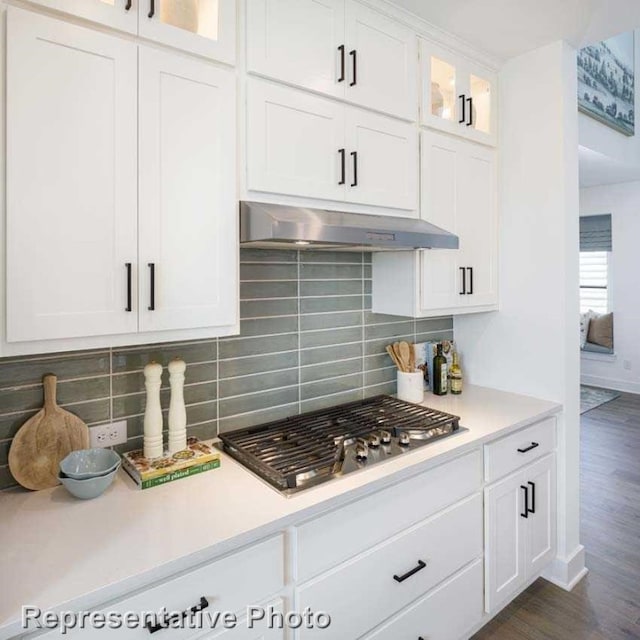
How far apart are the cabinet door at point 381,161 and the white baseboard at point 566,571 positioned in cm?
183

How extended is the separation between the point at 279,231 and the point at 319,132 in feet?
1.69

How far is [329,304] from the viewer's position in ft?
6.97

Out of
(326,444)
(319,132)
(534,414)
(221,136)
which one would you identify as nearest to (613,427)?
(534,414)

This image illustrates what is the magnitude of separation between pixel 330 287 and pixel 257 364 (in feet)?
1.66

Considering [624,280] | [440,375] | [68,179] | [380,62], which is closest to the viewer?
[68,179]

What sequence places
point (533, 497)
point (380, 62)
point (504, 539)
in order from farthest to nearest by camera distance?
1. point (533, 497)
2. point (504, 539)
3. point (380, 62)

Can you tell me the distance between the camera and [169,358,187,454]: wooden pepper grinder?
1551 millimetres

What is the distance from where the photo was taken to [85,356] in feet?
4.89

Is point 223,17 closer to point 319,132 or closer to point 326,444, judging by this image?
point 319,132

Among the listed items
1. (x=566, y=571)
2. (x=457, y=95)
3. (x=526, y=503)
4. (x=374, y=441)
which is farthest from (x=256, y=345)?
(x=566, y=571)

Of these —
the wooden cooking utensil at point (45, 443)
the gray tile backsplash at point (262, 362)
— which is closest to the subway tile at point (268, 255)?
the gray tile backsplash at point (262, 362)

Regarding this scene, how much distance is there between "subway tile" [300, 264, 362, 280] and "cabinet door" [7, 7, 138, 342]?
0.88m

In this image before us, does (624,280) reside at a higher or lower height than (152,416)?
higher

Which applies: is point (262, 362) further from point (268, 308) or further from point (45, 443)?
point (45, 443)
